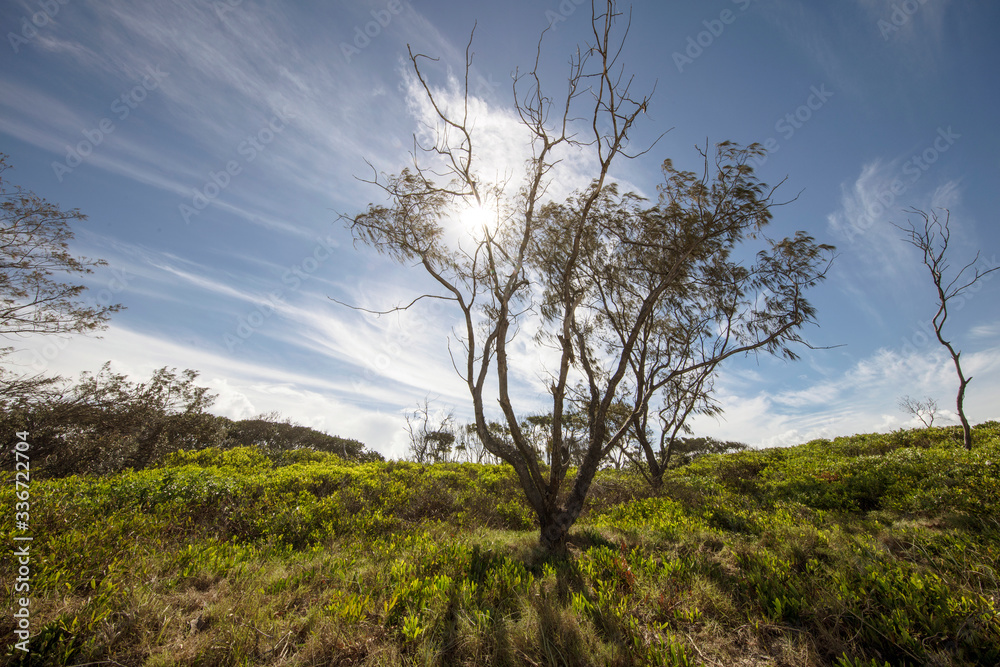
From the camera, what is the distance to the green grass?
3139 mm

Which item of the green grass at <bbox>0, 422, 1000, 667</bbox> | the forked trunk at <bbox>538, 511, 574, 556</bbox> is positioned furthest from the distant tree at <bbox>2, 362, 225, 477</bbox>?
the forked trunk at <bbox>538, 511, 574, 556</bbox>

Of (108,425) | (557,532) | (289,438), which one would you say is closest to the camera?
(557,532)

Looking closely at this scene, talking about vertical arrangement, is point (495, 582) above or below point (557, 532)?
below

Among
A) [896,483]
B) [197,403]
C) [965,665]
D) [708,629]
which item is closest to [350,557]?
[708,629]

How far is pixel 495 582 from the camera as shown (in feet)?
14.8

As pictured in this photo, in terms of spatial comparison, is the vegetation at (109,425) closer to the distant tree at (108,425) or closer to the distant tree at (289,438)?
the distant tree at (108,425)

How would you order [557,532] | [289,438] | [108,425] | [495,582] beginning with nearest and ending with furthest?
[495,582], [557,532], [108,425], [289,438]

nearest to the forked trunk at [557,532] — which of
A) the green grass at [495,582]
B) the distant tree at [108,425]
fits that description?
the green grass at [495,582]

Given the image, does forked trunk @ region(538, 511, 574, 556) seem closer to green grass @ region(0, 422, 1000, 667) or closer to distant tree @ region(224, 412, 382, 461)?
green grass @ region(0, 422, 1000, 667)

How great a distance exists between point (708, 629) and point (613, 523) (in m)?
5.01

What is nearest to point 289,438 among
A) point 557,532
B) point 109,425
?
point 109,425

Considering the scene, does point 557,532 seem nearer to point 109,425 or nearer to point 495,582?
point 495,582

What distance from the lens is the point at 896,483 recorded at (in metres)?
8.46

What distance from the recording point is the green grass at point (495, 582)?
3.14 metres
